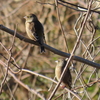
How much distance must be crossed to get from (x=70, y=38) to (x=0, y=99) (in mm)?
3129

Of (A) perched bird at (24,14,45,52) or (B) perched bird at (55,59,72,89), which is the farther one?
(B) perched bird at (55,59,72,89)

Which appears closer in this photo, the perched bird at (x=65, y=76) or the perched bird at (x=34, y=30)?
the perched bird at (x=34, y=30)

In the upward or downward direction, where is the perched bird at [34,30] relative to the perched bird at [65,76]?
upward

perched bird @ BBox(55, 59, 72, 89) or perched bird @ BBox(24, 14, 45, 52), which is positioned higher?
perched bird @ BBox(24, 14, 45, 52)

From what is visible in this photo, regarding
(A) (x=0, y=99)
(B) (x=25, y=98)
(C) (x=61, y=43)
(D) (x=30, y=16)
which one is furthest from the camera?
(C) (x=61, y=43)

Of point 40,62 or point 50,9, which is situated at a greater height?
point 50,9

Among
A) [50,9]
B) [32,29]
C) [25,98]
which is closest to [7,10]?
[50,9]

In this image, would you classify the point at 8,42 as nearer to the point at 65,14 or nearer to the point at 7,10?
the point at 7,10

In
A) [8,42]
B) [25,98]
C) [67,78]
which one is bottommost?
[25,98]

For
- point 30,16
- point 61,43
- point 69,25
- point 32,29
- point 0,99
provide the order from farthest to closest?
point 69,25
point 61,43
point 0,99
point 30,16
point 32,29

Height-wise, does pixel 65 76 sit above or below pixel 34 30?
below

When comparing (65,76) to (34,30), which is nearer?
(34,30)

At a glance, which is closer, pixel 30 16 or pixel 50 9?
pixel 30 16

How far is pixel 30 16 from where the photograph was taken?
473cm
